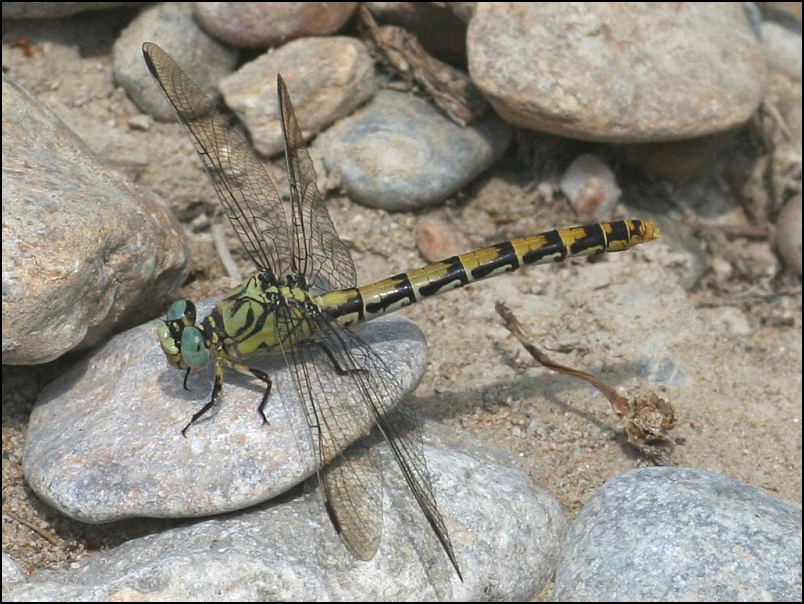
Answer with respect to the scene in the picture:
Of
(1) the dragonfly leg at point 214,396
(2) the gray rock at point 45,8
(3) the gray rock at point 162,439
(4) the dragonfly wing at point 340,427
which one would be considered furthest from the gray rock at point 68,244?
(2) the gray rock at point 45,8

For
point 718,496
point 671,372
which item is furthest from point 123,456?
point 671,372

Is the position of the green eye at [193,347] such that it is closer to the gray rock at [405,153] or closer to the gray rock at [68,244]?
the gray rock at [68,244]

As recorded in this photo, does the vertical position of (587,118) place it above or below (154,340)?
below

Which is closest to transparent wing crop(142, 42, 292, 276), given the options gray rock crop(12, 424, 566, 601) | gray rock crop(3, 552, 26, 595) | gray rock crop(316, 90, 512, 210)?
gray rock crop(316, 90, 512, 210)

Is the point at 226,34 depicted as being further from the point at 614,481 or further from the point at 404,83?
the point at 614,481

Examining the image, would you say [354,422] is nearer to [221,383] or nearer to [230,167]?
[221,383]

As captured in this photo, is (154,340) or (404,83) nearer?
(154,340)
